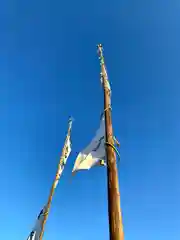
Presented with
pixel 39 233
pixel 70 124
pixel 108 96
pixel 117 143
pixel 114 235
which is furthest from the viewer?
pixel 70 124

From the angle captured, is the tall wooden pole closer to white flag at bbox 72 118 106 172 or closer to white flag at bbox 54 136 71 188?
white flag at bbox 72 118 106 172

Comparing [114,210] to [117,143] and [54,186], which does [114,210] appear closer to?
[117,143]

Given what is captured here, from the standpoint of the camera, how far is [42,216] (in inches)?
399

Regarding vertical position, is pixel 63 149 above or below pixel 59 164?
above

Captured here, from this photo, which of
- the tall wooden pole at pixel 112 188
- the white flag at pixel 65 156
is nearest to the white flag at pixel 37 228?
the white flag at pixel 65 156


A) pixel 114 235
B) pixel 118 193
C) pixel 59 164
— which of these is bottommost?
pixel 114 235

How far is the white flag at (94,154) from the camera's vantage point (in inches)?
187

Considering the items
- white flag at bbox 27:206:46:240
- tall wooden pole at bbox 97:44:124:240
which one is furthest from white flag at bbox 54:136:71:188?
tall wooden pole at bbox 97:44:124:240

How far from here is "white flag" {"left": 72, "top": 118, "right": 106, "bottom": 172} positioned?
4754 millimetres

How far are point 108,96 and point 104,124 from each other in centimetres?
88

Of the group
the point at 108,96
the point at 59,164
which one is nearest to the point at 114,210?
the point at 108,96

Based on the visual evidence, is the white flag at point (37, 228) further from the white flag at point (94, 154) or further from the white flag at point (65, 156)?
the white flag at point (94, 154)

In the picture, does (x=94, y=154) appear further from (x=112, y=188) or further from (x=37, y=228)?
(x=37, y=228)

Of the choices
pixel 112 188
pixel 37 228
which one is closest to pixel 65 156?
pixel 37 228
